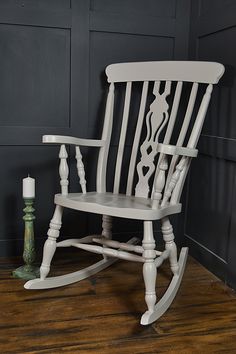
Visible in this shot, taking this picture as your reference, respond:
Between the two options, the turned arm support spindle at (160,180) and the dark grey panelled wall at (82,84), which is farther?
the dark grey panelled wall at (82,84)

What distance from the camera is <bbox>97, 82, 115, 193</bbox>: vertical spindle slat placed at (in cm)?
202

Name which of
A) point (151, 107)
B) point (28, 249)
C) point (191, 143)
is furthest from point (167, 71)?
point (28, 249)

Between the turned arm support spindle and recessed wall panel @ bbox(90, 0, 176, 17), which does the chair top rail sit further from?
the turned arm support spindle

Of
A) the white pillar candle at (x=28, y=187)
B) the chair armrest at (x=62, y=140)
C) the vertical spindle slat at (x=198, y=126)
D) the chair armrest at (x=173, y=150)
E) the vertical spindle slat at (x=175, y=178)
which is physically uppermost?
the vertical spindle slat at (x=198, y=126)

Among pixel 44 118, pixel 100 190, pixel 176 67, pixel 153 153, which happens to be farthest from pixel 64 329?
pixel 176 67

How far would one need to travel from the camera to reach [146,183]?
6.47 ft

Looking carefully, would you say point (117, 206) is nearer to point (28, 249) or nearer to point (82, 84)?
point (28, 249)

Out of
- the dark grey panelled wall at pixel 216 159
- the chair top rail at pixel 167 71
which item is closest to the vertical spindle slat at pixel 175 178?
the dark grey panelled wall at pixel 216 159

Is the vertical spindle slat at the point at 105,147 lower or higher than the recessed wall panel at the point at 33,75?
lower

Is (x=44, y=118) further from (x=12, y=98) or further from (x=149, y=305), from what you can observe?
(x=149, y=305)

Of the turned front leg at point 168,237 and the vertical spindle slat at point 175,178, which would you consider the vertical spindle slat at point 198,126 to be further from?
the turned front leg at point 168,237

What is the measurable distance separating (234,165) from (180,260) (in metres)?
0.50

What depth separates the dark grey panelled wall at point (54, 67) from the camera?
2053mm

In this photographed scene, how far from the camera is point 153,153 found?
1986mm
